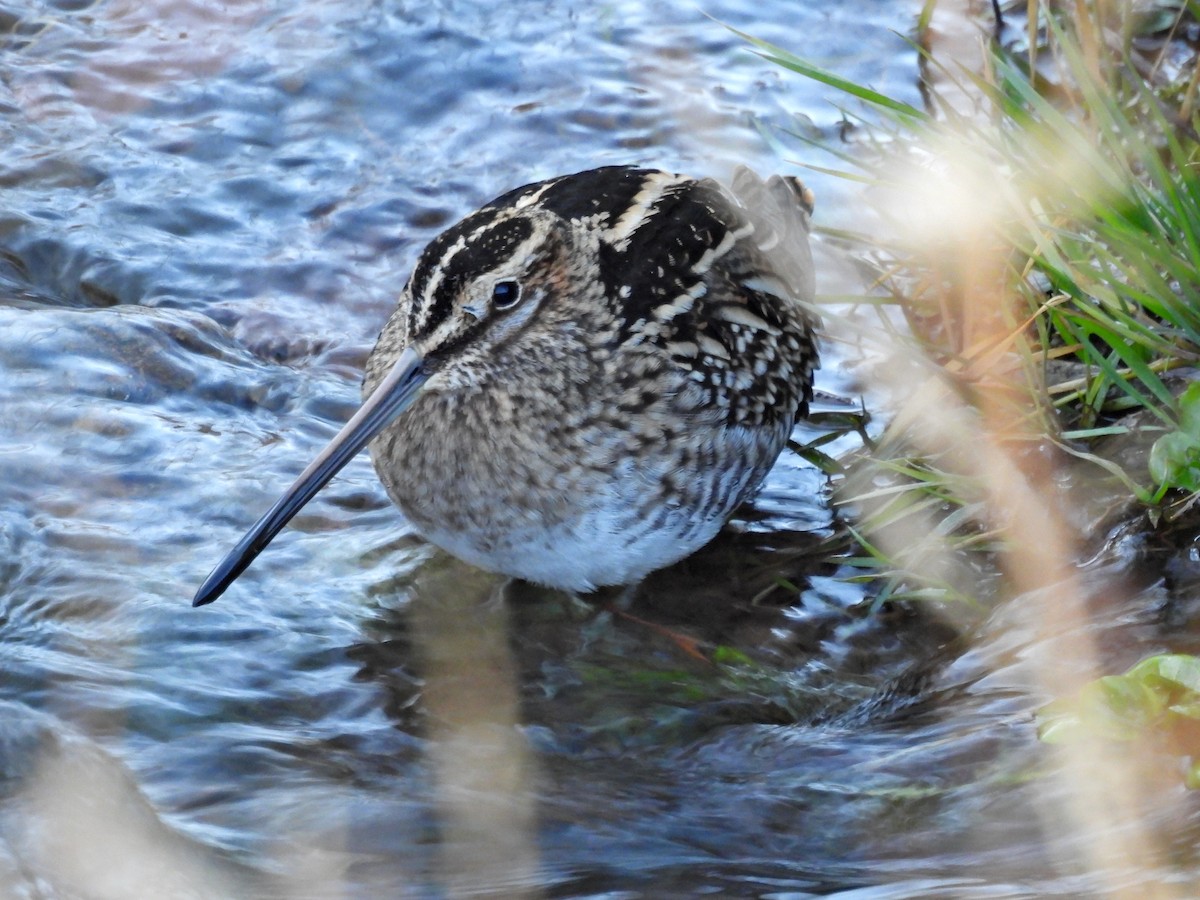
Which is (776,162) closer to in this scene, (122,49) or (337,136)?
(337,136)

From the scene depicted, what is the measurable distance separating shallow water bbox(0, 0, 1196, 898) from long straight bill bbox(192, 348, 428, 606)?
0.64 feet

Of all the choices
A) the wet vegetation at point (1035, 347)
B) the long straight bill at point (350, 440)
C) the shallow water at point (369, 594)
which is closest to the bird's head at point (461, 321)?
the long straight bill at point (350, 440)

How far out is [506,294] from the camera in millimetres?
3992

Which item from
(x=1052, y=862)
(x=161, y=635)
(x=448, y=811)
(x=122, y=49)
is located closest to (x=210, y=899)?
Answer: (x=448, y=811)

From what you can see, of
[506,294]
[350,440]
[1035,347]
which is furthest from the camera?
[1035,347]

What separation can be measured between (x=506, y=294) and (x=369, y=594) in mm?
810

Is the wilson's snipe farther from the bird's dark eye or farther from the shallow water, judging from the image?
the shallow water

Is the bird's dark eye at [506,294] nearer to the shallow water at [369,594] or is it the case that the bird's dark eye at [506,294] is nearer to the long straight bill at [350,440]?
the long straight bill at [350,440]

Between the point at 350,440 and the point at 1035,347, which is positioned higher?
the point at 1035,347

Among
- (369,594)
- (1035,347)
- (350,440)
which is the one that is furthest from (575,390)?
(1035,347)

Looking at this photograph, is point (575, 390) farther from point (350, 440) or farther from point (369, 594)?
Answer: point (369, 594)

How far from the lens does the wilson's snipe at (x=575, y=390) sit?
3863mm

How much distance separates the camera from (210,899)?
284 centimetres

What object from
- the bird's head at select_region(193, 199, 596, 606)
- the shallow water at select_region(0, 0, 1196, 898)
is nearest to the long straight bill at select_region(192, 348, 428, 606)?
the bird's head at select_region(193, 199, 596, 606)
